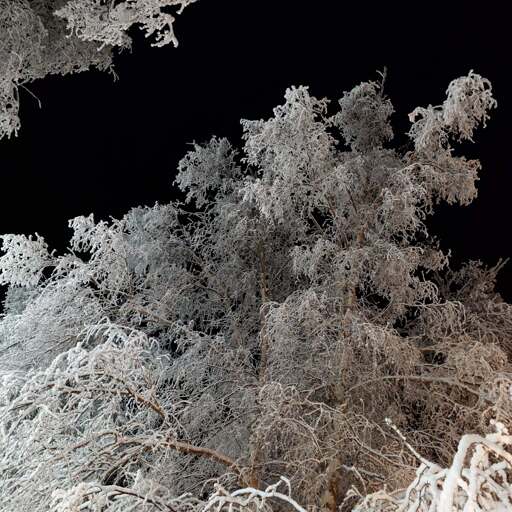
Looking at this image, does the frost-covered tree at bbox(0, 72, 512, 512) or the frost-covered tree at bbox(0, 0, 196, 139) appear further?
the frost-covered tree at bbox(0, 72, 512, 512)

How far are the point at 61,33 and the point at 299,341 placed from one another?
390 centimetres

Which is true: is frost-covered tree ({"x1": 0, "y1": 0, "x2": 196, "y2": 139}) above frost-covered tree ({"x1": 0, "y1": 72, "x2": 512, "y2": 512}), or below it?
above

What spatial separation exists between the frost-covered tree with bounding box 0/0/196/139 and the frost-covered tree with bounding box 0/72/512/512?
1.71m

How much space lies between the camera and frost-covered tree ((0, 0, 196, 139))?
462 centimetres

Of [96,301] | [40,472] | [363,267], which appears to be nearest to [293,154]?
[363,267]

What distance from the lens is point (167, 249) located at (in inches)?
352

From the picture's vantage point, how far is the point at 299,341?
269 inches

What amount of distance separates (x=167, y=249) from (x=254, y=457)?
3.69 m

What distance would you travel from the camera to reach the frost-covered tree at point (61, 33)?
4625mm

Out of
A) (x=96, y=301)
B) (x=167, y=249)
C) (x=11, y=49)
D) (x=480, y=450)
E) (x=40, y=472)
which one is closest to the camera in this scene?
(x=480, y=450)

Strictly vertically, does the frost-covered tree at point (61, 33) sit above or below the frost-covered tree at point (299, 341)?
above

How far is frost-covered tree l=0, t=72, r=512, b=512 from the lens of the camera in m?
5.25

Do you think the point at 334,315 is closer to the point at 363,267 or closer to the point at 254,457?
the point at 363,267

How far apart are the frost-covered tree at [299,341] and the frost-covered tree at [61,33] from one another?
Answer: 5.60 feet
